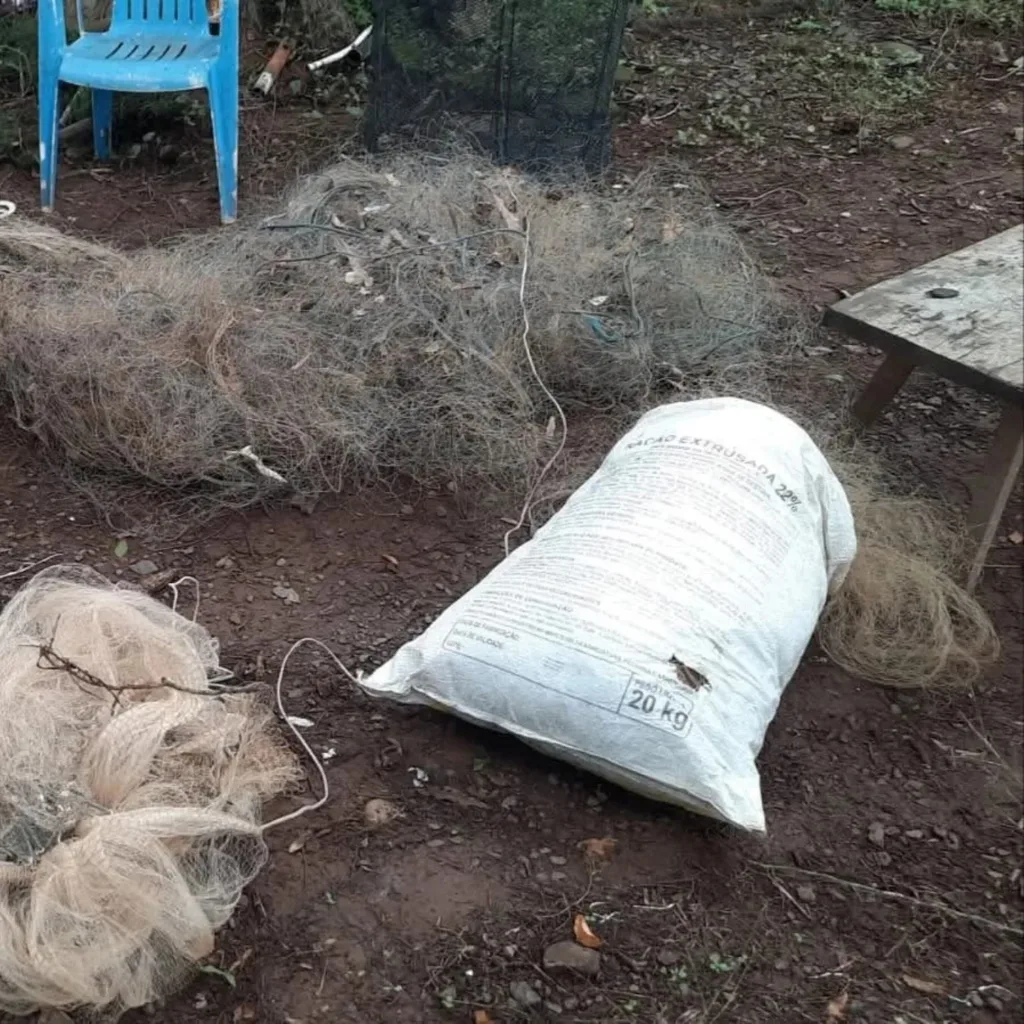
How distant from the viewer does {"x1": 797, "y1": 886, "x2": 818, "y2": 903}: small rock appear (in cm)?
207

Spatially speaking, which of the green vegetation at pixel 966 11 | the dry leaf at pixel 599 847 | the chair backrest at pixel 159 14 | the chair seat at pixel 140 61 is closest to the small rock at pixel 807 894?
the dry leaf at pixel 599 847

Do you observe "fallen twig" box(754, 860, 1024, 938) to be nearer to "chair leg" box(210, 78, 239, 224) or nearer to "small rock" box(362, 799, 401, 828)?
"small rock" box(362, 799, 401, 828)

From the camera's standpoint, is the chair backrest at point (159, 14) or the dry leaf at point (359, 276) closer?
the dry leaf at point (359, 276)

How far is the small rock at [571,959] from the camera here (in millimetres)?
1901

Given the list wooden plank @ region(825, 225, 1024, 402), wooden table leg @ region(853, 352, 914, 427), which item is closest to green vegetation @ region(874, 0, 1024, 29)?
wooden plank @ region(825, 225, 1024, 402)

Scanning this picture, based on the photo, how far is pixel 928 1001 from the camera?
6.25ft

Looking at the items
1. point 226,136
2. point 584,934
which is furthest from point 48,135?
point 584,934

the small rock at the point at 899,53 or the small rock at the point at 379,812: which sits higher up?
the small rock at the point at 899,53

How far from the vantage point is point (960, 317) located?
2.77 m

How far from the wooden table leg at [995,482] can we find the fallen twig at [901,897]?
96 cm

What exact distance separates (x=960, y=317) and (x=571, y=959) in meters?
1.77

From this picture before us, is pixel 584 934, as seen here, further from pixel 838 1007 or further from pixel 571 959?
pixel 838 1007

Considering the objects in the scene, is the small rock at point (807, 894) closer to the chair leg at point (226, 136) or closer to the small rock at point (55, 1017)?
the small rock at point (55, 1017)

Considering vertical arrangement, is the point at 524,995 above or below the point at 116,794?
below
